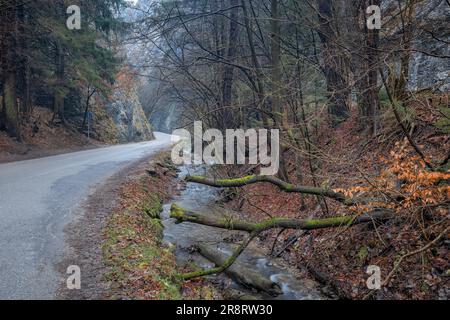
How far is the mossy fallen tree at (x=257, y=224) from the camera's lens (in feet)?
24.1

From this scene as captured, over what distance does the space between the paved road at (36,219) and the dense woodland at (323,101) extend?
8.71 feet

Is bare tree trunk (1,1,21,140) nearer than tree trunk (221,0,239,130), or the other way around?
tree trunk (221,0,239,130)

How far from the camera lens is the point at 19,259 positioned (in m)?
6.14

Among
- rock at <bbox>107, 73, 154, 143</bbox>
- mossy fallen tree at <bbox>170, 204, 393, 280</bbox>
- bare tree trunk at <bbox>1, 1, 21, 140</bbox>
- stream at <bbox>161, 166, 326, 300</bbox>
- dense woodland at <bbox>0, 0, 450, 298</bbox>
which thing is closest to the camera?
dense woodland at <bbox>0, 0, 450, 298</bbox>

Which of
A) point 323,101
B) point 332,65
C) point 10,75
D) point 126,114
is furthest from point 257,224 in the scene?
point 126,114

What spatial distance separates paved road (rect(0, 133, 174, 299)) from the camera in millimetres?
5500

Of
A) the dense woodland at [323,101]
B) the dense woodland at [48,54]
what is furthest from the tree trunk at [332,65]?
the dense woodland at [48,54]

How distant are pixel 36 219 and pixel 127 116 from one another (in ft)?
120

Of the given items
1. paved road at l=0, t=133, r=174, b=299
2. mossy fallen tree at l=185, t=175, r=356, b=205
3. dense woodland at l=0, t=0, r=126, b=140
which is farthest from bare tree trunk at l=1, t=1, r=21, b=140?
mossy fallen tree at l=185, t=175, r=356, b=205

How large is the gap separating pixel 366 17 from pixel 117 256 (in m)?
8.04

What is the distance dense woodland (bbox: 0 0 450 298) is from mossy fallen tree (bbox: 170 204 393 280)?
0.04m

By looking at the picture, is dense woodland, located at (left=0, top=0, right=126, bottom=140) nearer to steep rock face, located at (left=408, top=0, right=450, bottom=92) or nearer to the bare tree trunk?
the bare tree trunk
